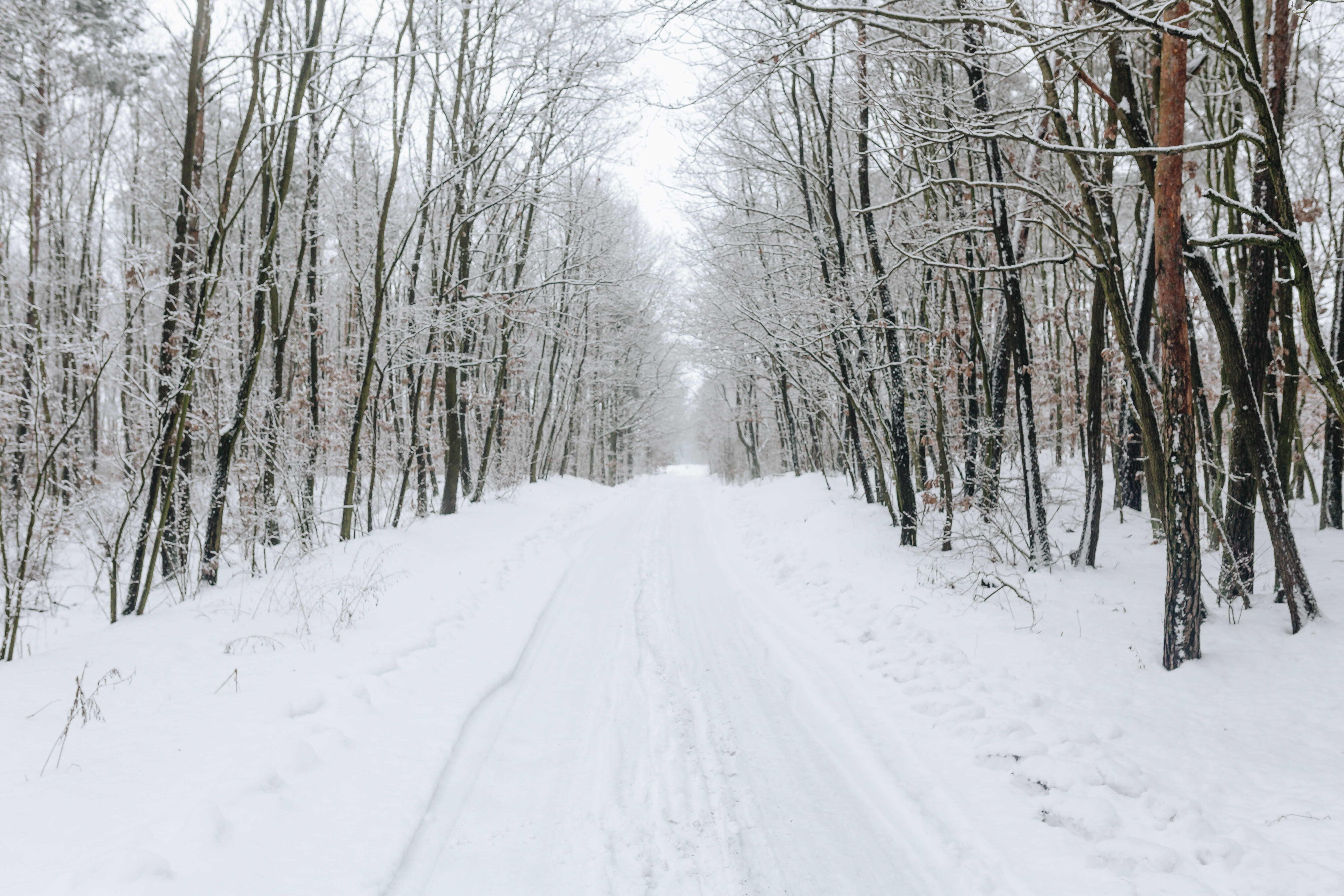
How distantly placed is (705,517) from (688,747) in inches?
523

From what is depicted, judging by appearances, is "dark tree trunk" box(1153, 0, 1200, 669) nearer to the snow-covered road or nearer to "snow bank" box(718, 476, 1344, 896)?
"snow bank" box(718, 476, 1344, 896)

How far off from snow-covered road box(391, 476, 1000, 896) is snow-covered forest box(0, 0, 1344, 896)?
0.03m

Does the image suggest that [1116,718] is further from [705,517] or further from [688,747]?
[705,517]

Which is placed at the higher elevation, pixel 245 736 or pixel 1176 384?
pixel 1176 384

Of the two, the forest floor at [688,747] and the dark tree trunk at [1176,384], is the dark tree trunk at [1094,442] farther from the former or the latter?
the dark tree trunk at [1176,384]

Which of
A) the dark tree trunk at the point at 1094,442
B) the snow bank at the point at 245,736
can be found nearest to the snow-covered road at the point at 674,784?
the snow bank at the point at 245,736

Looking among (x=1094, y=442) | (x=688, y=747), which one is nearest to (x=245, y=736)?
(x=688, y=747)

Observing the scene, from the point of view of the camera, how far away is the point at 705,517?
1720 centimetres

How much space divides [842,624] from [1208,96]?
6.92 metres

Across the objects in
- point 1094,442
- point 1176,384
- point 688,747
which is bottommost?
point 688,747

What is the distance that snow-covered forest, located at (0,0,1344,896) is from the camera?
3145mm

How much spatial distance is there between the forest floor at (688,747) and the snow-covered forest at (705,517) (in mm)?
34

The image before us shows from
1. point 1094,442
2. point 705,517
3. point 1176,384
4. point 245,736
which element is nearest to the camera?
point 245,736

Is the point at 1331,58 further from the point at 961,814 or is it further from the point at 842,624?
the point at 961,814
